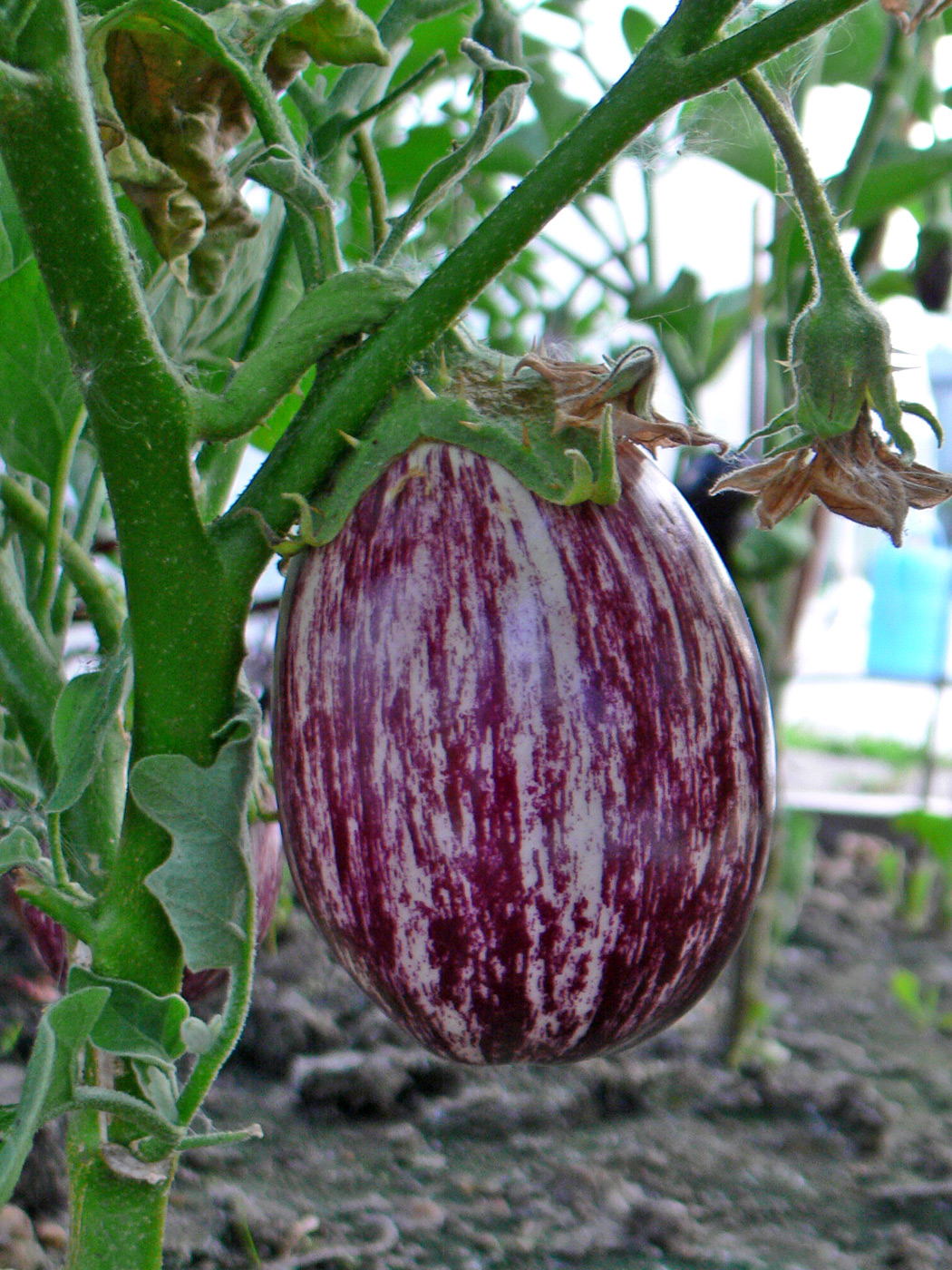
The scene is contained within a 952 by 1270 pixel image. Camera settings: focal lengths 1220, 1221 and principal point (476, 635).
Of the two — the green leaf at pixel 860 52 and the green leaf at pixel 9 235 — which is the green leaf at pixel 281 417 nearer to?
the green leaf at pixel 9 235

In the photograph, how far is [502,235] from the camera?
1.11 feet

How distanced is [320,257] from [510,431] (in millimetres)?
83

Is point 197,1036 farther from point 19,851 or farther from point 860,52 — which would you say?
point 860,52

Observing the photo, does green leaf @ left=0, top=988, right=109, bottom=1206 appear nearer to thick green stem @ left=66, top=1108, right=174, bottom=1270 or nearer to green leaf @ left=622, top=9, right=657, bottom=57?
thick green stem @ left=66, top=1108, right=174, bottom=1270

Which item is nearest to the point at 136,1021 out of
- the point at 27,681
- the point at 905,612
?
the point at 27,681

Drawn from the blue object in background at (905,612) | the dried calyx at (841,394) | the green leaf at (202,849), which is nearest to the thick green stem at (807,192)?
the dried calyx at (841,394)

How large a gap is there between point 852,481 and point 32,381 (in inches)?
11.4

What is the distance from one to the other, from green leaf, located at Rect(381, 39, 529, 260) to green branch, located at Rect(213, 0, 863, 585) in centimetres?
5

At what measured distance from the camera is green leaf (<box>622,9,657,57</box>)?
0.89 metres

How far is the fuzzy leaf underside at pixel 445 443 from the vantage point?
1.24 feet

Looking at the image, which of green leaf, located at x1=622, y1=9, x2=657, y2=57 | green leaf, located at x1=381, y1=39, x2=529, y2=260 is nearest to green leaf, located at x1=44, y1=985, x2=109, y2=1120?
green leaf, located at x1=381, y1=39, x2=529, y2=260

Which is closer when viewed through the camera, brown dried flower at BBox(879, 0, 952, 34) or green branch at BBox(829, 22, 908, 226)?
brown dried flower at BBox(879, 0, 952, 34)

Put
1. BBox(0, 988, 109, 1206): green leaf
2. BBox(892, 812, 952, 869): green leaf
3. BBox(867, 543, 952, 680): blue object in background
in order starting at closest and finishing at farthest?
BBox(0, 988, 109, 1206): green leaf < BBox(892, 812, 952, 869): green leaf < BBox(867, 543, 952, 680): blue object in background

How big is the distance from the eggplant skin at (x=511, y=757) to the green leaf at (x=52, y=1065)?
0.08 metres
